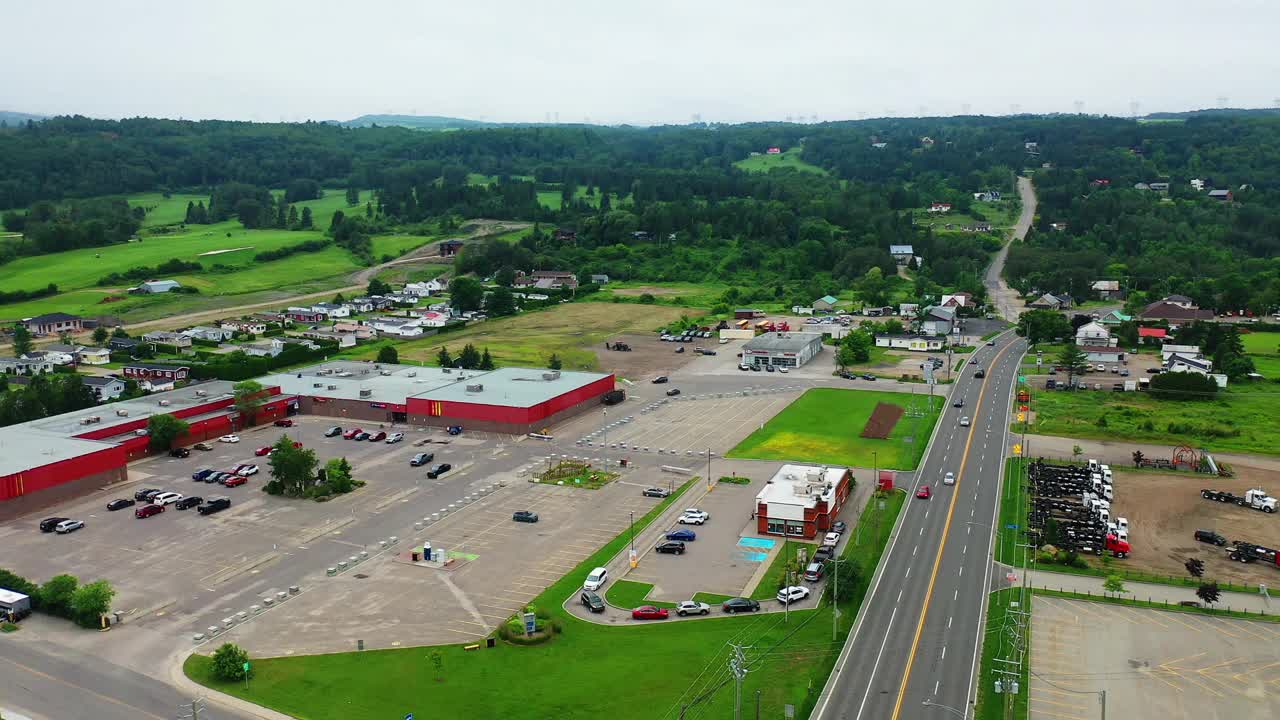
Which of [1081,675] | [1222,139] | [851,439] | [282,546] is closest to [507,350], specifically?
[851,439]

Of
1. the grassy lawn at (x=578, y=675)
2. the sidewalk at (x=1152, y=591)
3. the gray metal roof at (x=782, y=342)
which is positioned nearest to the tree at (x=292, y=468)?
the grassy lawn at (x=578, y=675)

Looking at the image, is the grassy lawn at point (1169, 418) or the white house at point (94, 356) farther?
the white house at point (94, 356)

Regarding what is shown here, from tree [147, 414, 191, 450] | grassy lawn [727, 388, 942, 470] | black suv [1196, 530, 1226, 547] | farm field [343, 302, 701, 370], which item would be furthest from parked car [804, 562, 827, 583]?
farm field [343, 302, 701, 370]

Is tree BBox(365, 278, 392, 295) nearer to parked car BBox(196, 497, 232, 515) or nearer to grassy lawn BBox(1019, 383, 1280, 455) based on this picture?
parked car BBox(196, 497, 232, 515)

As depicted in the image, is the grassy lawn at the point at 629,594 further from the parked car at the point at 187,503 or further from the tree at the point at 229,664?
the parked car at the point at 187,503

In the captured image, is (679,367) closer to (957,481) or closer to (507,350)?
(507,350)
